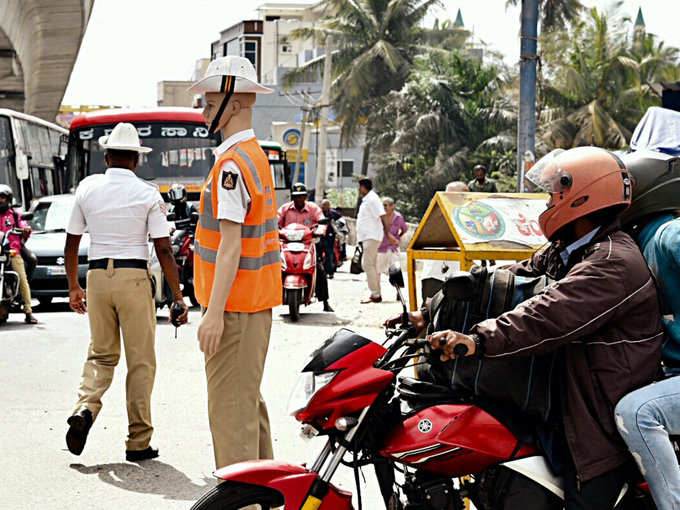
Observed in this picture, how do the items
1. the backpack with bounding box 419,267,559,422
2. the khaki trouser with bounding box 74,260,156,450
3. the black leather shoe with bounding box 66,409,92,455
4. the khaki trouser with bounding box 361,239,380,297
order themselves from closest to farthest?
the backpack with bounding box 419,267,559,422 < the black leather shoe with bounding box 66,409,92,455 < the khaki trouser with bounding box 74,260,156,450 < the khaki trouser with bounding box 361,239,380,297

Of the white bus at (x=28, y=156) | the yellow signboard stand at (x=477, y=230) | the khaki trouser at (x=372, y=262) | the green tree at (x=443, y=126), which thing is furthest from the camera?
the green tree at (x=443, y=126)

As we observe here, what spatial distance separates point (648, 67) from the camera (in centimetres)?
3559

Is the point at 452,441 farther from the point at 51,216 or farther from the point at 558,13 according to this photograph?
the point at 558,13

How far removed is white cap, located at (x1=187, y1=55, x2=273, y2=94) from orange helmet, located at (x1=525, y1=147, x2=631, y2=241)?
4.72 feet

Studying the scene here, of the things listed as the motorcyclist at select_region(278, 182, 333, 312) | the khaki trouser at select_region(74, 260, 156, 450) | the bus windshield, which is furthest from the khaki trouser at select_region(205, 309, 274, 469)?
the bus windshield

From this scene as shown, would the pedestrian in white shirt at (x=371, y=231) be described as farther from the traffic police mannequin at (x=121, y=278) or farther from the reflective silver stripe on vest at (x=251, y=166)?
the reflective silver stripe on vest at (x=251, y=166)

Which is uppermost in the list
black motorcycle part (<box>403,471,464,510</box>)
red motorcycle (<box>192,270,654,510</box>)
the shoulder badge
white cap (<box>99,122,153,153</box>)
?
white cap (<box>99,122,153,153</box>)

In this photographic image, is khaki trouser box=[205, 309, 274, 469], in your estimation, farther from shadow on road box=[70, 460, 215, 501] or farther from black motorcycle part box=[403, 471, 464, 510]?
shadow on road box=[70, 460, 215, 501]

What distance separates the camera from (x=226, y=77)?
4.34 meters

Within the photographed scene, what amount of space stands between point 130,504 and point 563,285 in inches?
114

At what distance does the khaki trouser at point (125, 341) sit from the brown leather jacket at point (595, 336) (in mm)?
3242

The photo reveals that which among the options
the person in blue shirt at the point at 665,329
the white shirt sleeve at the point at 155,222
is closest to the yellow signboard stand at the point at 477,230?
the white shirt sleeve at the point at 155,222

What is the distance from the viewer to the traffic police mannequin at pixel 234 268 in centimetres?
417

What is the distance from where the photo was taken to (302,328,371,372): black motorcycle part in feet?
10.9
